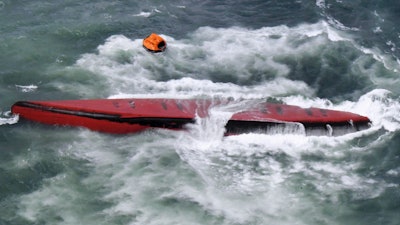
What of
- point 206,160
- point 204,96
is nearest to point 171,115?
point 206,160

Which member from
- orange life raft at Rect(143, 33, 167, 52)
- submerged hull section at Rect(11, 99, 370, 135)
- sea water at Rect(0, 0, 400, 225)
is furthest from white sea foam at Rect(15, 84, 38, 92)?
orange life raft at Rect(143, 33, 167, 52)

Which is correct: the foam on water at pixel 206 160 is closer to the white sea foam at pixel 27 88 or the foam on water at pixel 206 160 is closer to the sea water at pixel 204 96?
the sea water at pixel 204 96

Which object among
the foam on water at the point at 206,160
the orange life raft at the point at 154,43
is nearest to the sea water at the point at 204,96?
the foam on water at the point at 206,160

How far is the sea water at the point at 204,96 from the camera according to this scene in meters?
27.7

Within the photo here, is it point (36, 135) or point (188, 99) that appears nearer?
point (36, 135)

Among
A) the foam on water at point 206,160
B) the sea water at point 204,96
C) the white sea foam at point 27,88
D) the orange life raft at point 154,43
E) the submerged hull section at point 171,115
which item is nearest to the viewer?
the foam on water at point 206,160

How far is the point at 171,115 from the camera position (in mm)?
31828

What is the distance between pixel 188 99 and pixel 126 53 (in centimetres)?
731

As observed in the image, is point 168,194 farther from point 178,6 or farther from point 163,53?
point 178,6

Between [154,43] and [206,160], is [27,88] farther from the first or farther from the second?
[206,160]

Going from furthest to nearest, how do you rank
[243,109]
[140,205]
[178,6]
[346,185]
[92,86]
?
1. [178,6]
2. [92,86]
3. [243,109]
4. [346,185]
5. [140,205]

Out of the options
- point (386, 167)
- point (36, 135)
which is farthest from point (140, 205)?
point (386, 167)

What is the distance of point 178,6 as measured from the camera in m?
46.0

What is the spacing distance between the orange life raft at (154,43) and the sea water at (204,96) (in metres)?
0.50
